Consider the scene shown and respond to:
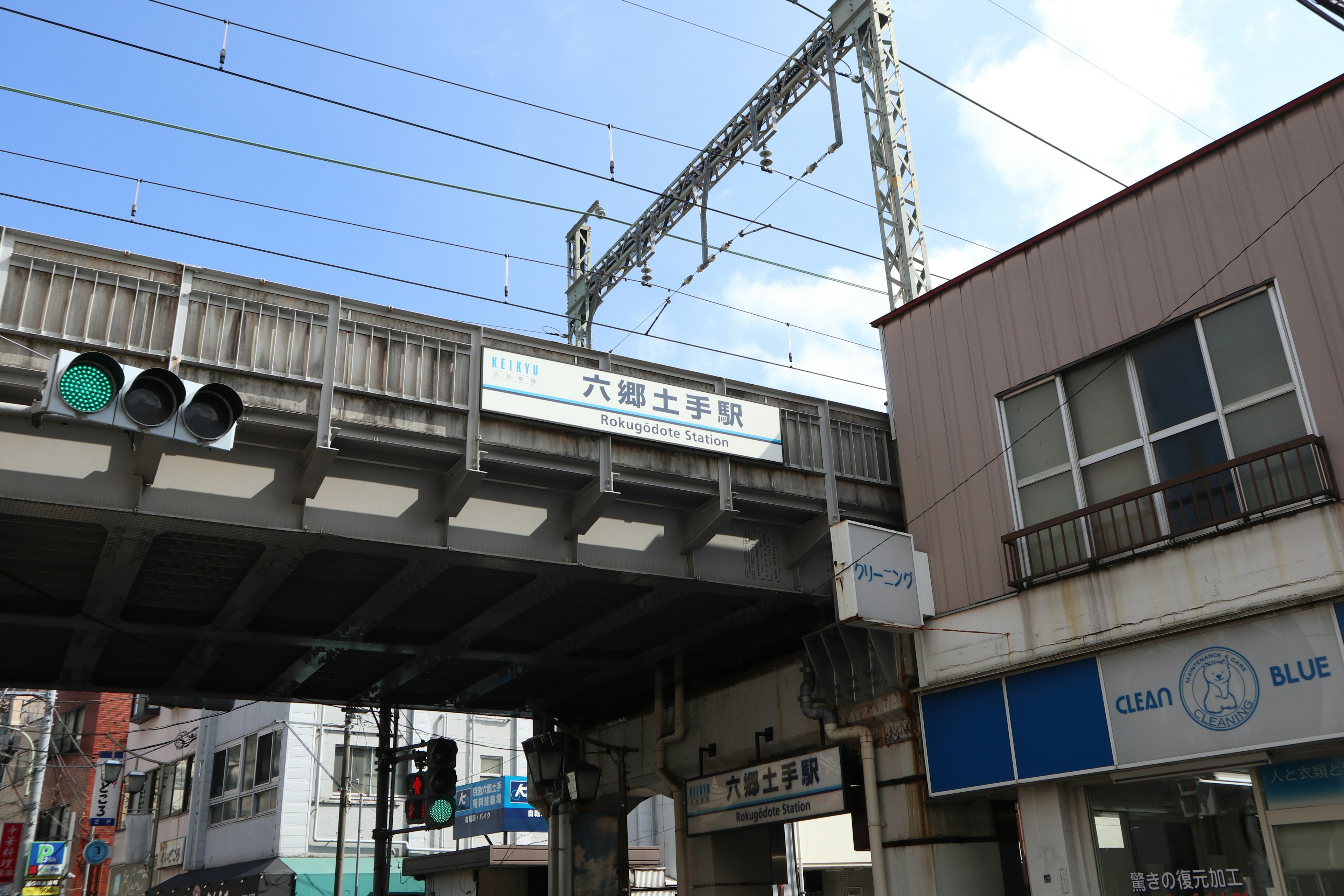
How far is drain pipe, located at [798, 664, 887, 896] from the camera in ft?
45.4

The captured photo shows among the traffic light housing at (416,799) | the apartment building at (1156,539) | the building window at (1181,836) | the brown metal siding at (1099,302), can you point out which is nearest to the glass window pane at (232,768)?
the traffic light housing at (416,799)

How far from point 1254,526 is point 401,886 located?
102 ft

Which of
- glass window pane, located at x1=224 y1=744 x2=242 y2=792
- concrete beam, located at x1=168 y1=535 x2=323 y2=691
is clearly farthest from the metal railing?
glass window pane, located at x1=224 y1=744 x2=242 y2=792

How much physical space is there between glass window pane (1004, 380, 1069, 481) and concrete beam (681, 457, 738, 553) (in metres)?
3.69

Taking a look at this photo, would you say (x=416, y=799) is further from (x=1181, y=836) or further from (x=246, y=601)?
(x=1181, y=836)

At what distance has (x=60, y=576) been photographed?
1320cm

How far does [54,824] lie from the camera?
41812 millimetres

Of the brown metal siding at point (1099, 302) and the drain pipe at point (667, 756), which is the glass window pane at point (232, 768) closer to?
the drain pipe at point (667, 756)

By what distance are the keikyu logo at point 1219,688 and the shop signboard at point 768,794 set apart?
222 inches

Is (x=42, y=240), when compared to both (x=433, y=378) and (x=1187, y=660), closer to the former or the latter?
(x=433, y=378)

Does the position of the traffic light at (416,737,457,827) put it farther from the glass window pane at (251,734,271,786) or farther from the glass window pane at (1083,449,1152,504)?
the glass window pane at (251,734,271,786)

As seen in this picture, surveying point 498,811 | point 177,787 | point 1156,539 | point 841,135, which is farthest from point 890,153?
point 177,787

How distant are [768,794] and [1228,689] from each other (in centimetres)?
807

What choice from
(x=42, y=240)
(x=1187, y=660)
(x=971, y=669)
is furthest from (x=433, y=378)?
(x=1187, y=660)
